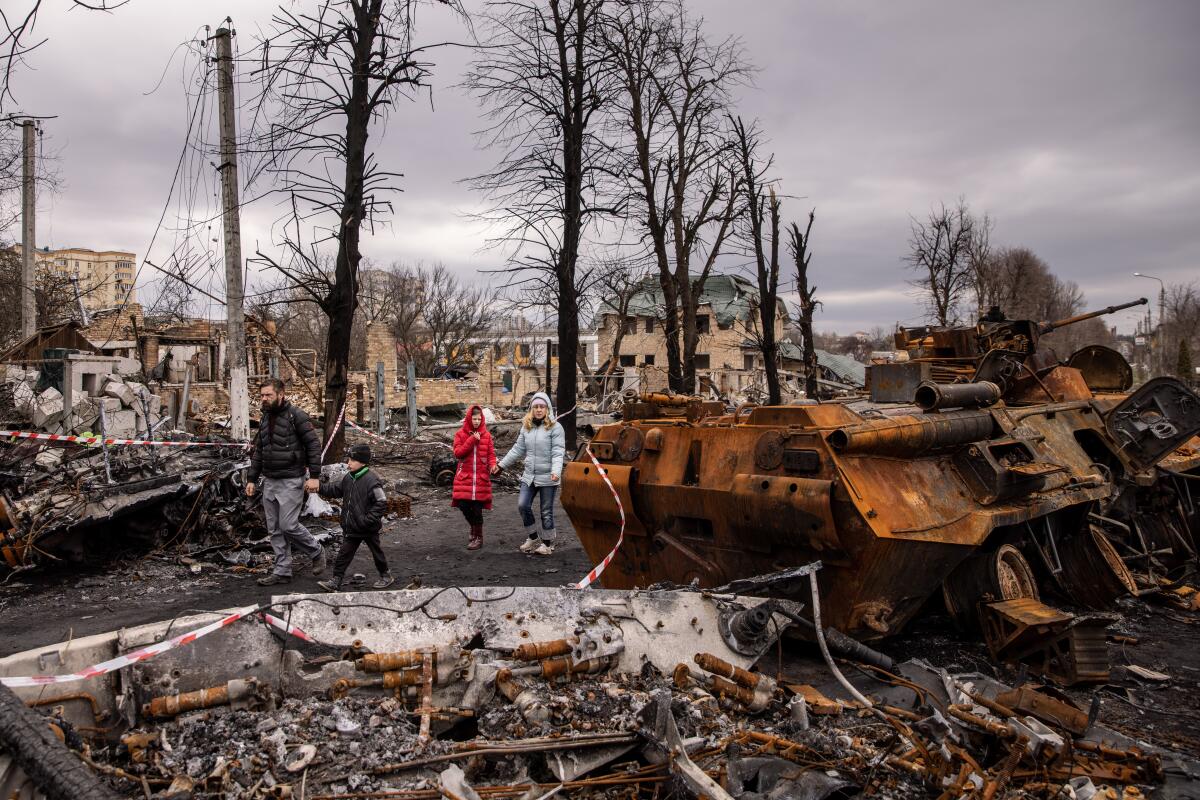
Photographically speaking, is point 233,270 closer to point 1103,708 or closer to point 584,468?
point 584,468

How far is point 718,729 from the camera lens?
3.73 metres

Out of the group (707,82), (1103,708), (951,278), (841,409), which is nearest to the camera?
(1103,708)

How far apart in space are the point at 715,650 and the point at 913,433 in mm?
1920

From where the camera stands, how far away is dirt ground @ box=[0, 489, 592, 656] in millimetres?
6254

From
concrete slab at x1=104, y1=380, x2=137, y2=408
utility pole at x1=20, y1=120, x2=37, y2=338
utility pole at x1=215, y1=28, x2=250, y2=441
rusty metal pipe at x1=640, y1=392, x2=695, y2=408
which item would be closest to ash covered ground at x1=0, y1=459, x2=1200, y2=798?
rusty metal pipe at x1=640, y1=392, x2=695, y2=408

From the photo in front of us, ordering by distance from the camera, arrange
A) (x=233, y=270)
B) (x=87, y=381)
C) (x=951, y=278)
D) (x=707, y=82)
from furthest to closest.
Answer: (x=951, y=278), (x=707, y=82), (x=87, y=381), (x=233, y=270)

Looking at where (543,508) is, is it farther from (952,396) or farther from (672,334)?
(672,334)

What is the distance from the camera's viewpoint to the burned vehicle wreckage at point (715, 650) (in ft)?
10.7

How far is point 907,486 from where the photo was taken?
5086 mm

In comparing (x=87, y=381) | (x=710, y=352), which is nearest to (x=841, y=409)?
(x=87, y=381)

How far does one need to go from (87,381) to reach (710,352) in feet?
124

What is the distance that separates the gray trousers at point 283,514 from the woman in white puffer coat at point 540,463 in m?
2.17

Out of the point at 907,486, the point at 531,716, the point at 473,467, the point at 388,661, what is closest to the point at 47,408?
the point at 473,467

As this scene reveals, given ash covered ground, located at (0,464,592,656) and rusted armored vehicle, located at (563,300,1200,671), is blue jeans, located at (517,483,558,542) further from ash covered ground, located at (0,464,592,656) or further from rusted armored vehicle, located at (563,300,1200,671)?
rusted armored vehicle, located at (563,300,1200,671)
